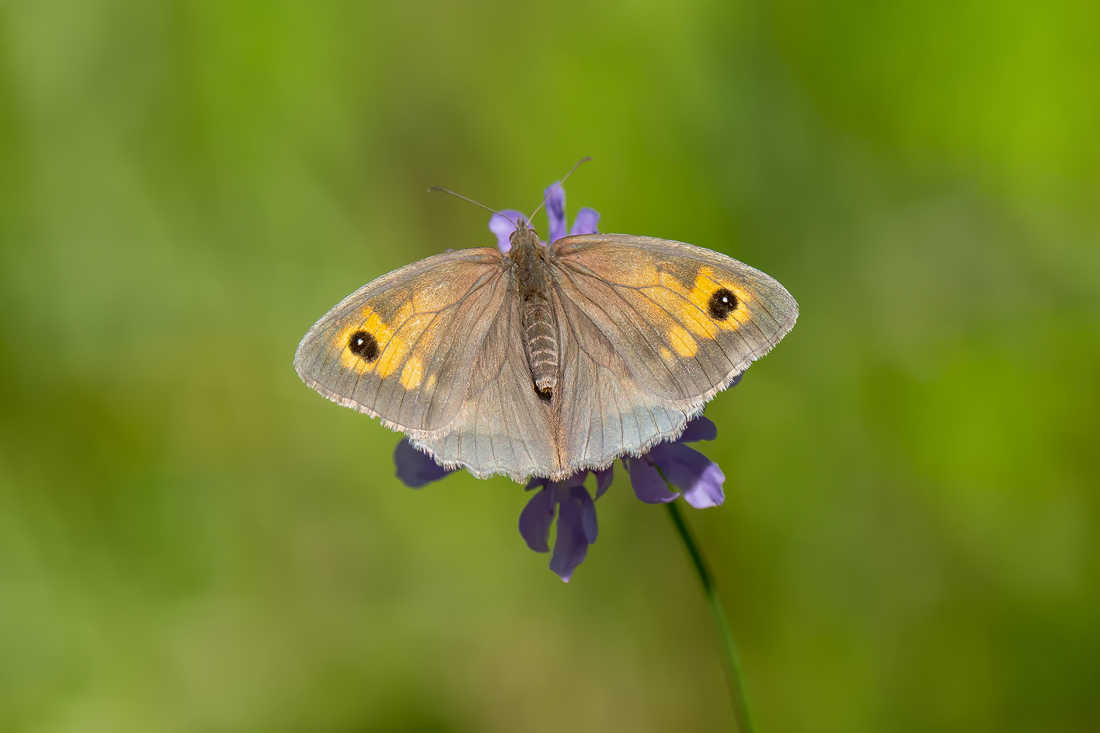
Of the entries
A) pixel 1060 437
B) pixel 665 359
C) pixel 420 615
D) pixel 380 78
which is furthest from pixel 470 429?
pixel 380 78

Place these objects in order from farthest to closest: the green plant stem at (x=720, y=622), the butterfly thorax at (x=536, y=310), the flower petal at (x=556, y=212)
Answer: the flower petal at (x=556, y=212)
the butterfly thorax at (x=536, y=310)
the green plant stem at (x=720, y=622)

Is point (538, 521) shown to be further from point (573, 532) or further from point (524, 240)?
point (524, 240)

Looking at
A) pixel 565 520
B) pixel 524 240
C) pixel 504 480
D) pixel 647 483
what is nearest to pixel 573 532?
pixel 565 520

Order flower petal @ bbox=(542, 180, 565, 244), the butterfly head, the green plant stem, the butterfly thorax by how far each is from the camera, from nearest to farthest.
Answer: the green plant stem < the butterfly thorax < the butterfly head < flower petal @ bbox=(542, 180, 565, 244)

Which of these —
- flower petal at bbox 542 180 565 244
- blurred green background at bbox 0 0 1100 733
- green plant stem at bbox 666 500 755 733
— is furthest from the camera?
blurred green background at bbox 0 0 1100 733

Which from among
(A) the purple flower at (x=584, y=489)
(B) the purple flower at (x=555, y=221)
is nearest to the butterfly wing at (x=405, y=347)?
(A) the purple flower at (x=584, y=489)

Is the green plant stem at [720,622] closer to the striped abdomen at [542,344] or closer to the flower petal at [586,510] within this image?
the flower petal at [586,510]

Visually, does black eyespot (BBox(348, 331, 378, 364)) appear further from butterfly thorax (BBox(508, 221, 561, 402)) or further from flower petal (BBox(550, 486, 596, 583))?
flower petal (BBox(550, 486, 596, 583))

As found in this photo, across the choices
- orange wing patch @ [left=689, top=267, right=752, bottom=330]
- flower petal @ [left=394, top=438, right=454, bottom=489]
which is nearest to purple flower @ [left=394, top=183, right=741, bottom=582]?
flower petal @ [left=394, top=438, right=454, bottom=489]
